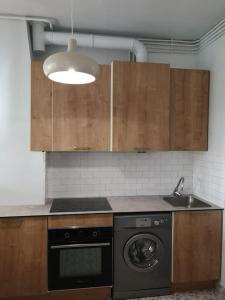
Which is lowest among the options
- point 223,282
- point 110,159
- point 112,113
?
point 223,282

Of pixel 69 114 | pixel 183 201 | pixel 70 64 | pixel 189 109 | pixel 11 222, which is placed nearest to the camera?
pixel 70 64

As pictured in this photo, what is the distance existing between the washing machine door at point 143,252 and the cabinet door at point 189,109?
967mm

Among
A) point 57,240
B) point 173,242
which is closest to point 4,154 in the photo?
point 57,240

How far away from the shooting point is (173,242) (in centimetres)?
255

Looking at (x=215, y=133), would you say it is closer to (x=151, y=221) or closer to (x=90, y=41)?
(x=151, y=221)

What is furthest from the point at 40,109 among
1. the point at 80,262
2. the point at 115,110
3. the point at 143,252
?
the point at 143,252

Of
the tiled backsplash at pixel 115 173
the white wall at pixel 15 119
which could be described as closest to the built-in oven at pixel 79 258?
the white wall at pixel 15 119

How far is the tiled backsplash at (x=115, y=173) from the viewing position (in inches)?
116

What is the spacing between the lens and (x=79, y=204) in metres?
2.70

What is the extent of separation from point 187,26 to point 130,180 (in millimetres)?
1772

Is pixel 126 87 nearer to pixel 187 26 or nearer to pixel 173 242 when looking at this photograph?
pixel 187 26

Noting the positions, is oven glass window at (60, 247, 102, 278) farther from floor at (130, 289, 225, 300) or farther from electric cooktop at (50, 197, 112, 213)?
floor at (130, 289, 225, 300)

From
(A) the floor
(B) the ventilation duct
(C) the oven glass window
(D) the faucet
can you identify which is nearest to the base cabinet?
(C) the oven glass window

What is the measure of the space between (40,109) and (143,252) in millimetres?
1730
